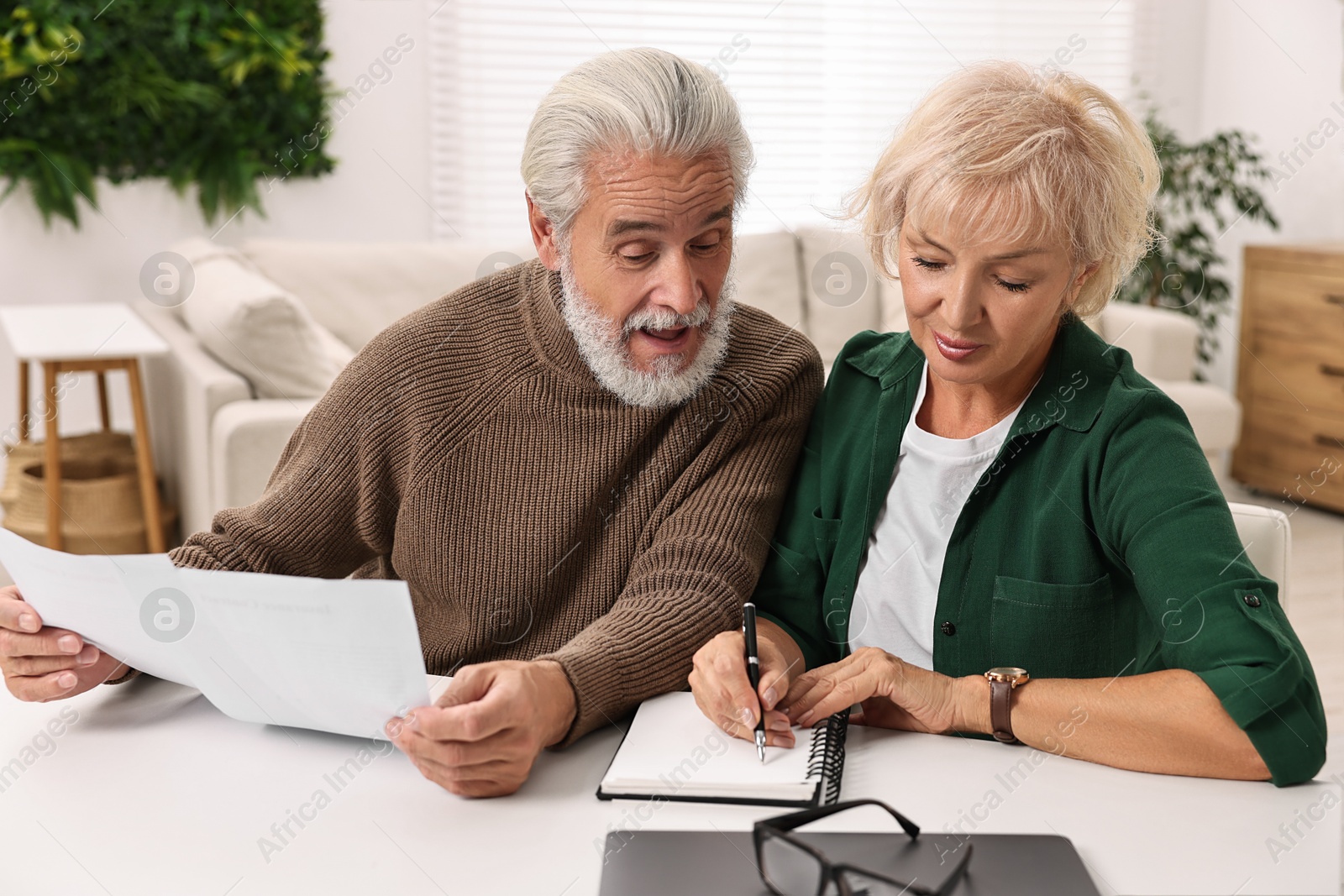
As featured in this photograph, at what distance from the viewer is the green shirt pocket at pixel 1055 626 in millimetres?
1236

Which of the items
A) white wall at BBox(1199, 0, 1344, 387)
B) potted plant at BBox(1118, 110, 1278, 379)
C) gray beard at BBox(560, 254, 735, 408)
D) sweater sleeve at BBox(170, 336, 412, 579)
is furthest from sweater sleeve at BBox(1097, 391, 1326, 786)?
white wall at BBox(1199, 0, 1344, 387)

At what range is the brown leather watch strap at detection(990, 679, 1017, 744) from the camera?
108cm

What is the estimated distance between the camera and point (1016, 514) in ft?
4.16

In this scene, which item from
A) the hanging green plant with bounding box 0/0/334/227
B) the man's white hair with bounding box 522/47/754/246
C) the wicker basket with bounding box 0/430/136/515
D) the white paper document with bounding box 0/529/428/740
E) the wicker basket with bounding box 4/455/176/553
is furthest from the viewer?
the hanging green plant with bounding box 0/0/334/227

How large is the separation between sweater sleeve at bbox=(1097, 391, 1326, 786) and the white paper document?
0.68m

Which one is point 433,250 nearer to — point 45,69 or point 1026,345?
point 45,69

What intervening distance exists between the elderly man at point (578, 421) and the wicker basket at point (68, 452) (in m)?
2.57

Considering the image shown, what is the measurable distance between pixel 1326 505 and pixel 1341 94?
1.62 m

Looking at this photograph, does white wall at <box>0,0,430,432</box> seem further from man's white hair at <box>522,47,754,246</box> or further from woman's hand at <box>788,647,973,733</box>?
woman's hand at <box>788,647,973,733</box>

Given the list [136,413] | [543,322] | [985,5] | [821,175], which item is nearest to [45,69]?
[136,413]

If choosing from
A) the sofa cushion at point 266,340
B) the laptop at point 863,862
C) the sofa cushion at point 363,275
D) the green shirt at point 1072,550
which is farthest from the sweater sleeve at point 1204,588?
the sofa cushion at point 363,275

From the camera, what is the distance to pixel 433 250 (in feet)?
13.0

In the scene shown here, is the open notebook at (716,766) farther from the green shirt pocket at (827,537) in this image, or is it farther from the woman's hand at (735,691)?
the green shirt pocket at (827,537)

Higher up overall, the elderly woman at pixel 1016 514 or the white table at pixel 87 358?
the elderly woman at pixel 1016 514
